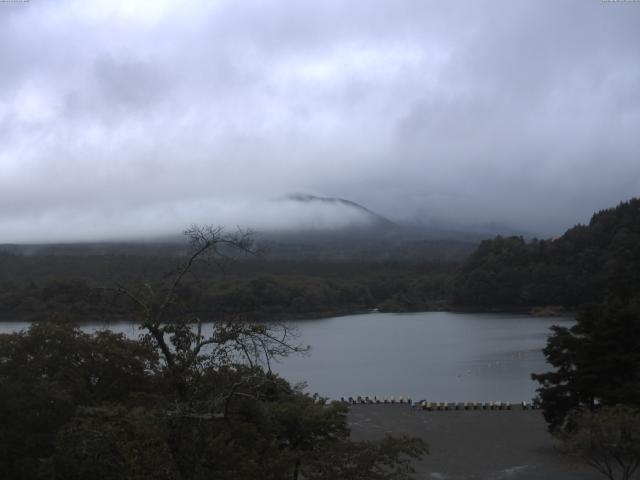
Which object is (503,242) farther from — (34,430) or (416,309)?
(34,430)

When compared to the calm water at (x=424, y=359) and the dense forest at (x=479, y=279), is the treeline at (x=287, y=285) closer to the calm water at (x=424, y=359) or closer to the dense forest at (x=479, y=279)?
the dense forest at (x=479, y=279)

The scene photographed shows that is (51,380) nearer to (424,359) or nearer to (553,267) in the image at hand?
(424,359)

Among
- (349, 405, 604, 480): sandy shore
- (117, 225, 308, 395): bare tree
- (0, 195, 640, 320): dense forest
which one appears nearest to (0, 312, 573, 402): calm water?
(349, 405, 604, 480): sandy shore

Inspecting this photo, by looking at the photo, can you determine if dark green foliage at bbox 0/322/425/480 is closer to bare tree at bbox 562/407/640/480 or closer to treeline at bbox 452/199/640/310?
bare tree at bbox 562/407/640/480

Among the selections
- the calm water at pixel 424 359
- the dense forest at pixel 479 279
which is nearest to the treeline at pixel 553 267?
the dense forest at pixel 479 279

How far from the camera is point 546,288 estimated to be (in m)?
62.6

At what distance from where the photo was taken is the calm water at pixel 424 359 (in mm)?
28578

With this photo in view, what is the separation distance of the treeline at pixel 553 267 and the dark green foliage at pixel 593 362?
44.1 metres

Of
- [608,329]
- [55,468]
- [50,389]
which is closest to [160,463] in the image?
[55,468]

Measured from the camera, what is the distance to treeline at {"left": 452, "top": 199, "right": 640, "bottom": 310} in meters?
61.2

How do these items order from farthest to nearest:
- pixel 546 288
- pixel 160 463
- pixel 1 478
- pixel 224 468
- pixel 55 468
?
1. pixel 546 288
2. pixel 1 478
3. pixel 55 468
4. pixel 224 468
5. pixel 160 463

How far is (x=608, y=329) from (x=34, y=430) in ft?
39.6

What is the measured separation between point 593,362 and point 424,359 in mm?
21761

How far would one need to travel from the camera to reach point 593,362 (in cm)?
1563
